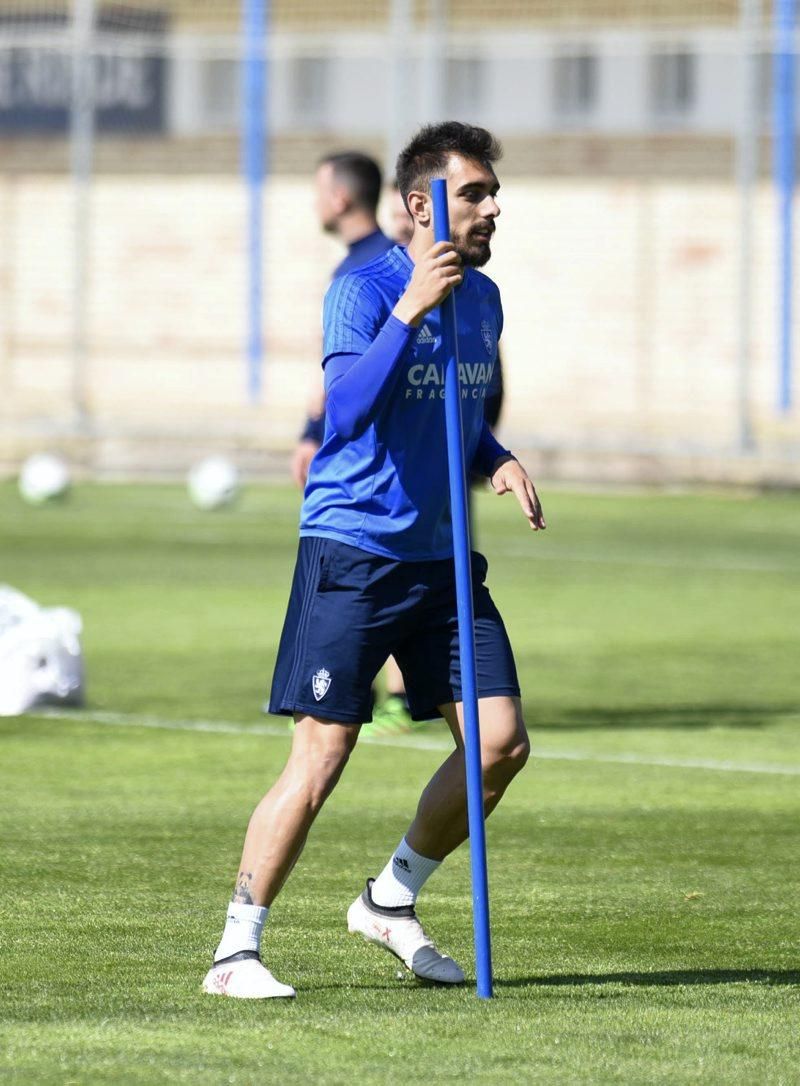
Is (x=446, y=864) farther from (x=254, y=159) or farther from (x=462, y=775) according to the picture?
(x=254, y=159)

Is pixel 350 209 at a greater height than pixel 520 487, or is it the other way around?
pixel 350 209

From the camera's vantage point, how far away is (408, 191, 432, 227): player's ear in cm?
592

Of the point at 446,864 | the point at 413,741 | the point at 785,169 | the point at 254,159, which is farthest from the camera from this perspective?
the point at 254,159

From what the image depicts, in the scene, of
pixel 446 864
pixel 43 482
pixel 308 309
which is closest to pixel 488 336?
pixel 446 864

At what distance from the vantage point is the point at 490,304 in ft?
20.3

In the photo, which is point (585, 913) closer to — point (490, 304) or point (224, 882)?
point (224, 882)

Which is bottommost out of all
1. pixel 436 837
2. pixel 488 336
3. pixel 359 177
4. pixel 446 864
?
pixel 446 864

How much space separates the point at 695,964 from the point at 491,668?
1013 mm

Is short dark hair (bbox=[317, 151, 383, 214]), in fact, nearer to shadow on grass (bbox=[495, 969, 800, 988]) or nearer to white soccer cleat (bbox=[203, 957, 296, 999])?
shadow on grass (bbox=[495, 969, 800, 988])

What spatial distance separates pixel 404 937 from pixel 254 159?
21.1 m

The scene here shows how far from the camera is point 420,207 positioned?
594 centimetres

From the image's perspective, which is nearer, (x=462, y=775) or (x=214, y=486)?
(x=462, y=775)

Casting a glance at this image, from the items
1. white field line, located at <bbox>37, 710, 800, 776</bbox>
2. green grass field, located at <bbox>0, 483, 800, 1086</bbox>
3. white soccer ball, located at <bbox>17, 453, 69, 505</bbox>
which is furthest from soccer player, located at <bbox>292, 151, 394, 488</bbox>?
white soccer ball, located at <bbox>17, 453, 69, 505</bbox>

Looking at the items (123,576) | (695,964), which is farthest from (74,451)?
(695,964)
